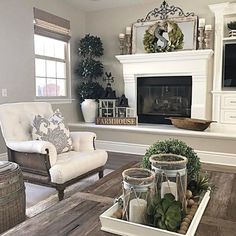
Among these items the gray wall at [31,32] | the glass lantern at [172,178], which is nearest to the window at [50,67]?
the gray wall at [31,32]

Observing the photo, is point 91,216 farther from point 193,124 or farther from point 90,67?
point 90,67

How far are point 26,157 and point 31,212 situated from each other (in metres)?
0.59

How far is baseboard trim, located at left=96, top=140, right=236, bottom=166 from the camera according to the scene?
3.92 meters

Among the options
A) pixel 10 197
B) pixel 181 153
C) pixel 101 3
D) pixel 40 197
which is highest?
pixel 101 3

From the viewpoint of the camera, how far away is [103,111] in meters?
5.03

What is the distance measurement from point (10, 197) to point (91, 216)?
819 mm

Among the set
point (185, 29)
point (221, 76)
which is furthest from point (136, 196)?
point (185, 29)

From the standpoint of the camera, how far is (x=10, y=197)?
1.80 meters

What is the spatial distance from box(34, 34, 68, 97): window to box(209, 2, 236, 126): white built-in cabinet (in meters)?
2.75

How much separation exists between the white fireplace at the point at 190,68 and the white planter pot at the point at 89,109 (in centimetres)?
101

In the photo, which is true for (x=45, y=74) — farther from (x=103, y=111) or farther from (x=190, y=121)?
(x=190, y=121)

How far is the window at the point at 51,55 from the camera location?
14.6 feet

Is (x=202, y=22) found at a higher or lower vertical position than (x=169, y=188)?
higher

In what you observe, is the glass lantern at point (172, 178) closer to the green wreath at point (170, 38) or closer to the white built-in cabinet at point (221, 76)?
the white built-in cabinet at point (221, 76)
